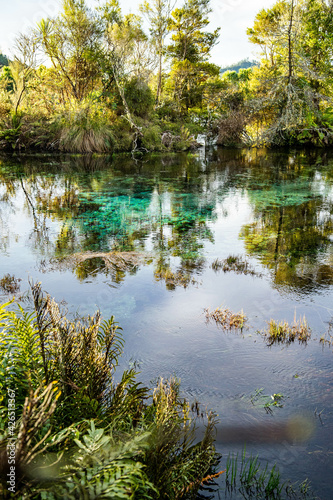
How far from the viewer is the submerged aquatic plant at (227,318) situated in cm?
510

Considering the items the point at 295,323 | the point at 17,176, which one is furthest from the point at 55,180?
the point at 295,323

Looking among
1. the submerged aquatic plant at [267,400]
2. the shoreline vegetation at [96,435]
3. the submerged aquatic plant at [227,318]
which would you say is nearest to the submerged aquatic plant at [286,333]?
the submerged aquatic plant at [227,318]

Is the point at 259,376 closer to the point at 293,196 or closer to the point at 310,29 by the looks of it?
the point at 293,196

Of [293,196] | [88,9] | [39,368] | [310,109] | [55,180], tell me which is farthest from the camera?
[88,9]

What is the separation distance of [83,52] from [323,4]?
18308 millimetres

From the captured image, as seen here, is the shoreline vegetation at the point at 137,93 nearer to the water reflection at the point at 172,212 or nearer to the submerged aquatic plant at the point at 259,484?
the water reflection at the point at 172,212

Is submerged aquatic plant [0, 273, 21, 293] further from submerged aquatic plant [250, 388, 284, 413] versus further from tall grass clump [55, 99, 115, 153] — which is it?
tall grass clump [55, 99, 115, 153]

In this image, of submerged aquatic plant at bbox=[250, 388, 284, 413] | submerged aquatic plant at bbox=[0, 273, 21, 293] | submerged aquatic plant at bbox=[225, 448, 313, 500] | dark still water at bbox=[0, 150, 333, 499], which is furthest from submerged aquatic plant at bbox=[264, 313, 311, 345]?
submerged aquatic plant at bbox=[0, 273, 21, 293]

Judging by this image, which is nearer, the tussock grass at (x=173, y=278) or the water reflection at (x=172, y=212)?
the tussock grass at (x=173, y=278)

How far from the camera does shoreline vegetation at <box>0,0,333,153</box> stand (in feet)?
77.3

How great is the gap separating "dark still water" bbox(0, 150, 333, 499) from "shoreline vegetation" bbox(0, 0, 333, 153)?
9.99 meters

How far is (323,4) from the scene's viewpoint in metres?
28.9

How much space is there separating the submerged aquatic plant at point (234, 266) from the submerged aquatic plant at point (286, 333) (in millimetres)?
1956

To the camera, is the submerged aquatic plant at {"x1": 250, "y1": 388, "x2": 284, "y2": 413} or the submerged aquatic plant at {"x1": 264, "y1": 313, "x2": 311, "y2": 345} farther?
the submerged aquatic plant at {"x1": 264, "y1": 313, "x2": 311, "y2": 345}
